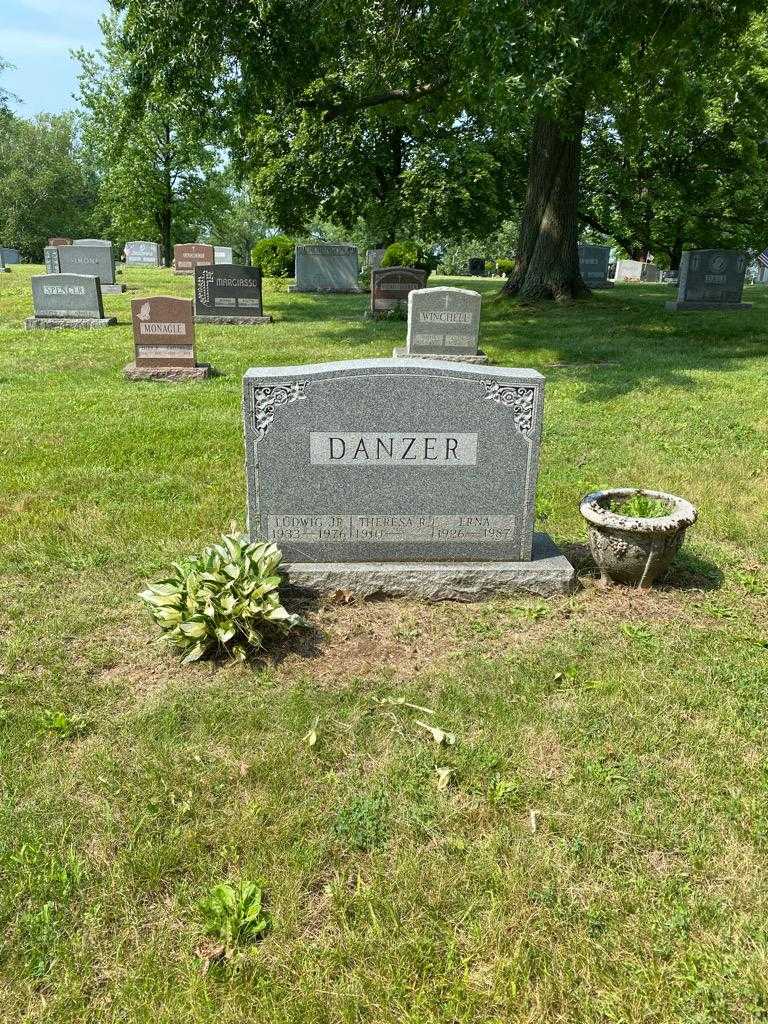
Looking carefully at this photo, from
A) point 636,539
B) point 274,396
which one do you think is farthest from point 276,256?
point 636,539

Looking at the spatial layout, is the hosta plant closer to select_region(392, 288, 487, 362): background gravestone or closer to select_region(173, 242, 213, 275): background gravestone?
select_region(392, 288, 487, 362): background gravestone

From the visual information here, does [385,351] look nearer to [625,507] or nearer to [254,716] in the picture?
[625,507]

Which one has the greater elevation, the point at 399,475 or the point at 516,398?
the point at 516,398

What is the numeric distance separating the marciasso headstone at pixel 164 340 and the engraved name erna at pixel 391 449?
24.5 ft

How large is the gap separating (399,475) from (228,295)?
14115mm

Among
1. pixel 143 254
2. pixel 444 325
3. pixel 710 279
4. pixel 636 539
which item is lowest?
pixel 636 539

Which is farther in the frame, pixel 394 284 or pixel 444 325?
pixel 394 284

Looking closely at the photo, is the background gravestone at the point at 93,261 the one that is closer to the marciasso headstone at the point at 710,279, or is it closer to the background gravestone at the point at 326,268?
the background gravestone at the point at 326,268

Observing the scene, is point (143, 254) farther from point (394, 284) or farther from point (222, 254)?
point (394, 284)

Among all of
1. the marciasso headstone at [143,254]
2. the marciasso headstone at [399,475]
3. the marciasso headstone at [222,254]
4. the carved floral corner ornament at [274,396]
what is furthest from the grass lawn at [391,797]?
the marciasso headstone at [143,254]

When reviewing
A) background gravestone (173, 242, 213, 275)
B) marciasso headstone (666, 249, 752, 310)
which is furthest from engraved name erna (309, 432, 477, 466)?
background gravestone (173, 242, 213, 275)

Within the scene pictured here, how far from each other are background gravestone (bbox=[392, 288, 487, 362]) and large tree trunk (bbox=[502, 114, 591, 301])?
626 cm

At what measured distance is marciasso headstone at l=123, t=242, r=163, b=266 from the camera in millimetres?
37844

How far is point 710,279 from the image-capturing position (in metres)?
18.5
